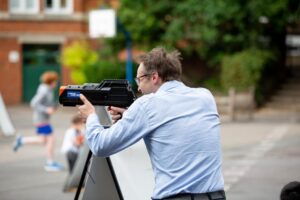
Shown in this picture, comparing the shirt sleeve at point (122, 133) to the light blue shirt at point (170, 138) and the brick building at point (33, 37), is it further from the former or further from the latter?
the brick building at point (33, 37)

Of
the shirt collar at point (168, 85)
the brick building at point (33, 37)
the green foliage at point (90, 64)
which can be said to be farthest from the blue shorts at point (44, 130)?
the brick building at point (33, 37)

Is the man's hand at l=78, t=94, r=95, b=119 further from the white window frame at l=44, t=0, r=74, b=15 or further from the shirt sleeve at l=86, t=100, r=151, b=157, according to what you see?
the white window frame at l=44, t=0, r=74, b=15

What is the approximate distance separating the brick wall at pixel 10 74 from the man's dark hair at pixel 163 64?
96.5 ft

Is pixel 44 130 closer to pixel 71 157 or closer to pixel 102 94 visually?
pixel 71 157

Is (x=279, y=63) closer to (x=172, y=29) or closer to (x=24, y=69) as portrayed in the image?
(x=172, y=29)

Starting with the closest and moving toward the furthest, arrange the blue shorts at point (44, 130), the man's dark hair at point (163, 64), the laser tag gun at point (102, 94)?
the man's dark hair at point (163, 64), the laser tag gun at point (102, 94), the blue shorts at point (44, 130)

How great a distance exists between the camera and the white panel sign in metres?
25.4

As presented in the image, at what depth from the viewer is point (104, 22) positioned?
25.8 m

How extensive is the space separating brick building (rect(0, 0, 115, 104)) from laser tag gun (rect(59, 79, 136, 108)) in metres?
28.5

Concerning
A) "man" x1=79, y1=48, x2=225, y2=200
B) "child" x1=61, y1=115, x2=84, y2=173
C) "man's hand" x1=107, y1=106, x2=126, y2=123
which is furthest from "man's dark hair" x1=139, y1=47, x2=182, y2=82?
"child" x1=61, y1=115, x2=84, y2=173

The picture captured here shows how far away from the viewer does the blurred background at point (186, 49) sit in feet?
81.3

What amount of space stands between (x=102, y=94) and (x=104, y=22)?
21528 mm

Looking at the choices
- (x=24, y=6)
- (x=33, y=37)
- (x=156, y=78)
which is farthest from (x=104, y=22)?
(x=156, y=78)

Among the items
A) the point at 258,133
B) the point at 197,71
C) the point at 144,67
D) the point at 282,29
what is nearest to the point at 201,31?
the point at 282,29
